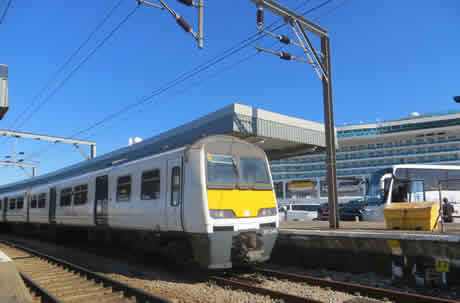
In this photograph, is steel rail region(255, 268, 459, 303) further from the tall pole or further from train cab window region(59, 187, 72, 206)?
train cab window region(59, 187, 72, 206)

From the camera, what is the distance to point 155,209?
893 cm

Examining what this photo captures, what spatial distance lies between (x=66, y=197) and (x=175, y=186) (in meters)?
8.65

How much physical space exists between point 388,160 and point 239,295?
91.7 metres

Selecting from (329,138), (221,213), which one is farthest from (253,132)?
(221,213)

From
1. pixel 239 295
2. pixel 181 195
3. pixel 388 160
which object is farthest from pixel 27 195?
pixel 388 160

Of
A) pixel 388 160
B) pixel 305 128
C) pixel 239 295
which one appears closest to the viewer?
pixel 239 295

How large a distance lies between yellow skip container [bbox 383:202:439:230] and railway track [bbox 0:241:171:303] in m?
7.69

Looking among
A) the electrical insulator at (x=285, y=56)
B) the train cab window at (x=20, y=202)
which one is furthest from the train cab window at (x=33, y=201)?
the electrical insulator at (x=285, y=56)

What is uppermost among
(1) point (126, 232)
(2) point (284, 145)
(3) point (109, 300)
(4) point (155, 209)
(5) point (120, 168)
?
(2) point (284, 145)

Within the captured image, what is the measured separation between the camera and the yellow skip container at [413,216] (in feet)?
33.2

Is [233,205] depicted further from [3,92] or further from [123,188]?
[3,92]

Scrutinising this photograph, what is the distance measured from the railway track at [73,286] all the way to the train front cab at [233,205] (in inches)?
63.2

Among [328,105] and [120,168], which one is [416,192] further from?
[120,168]

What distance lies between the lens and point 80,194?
1364cm
